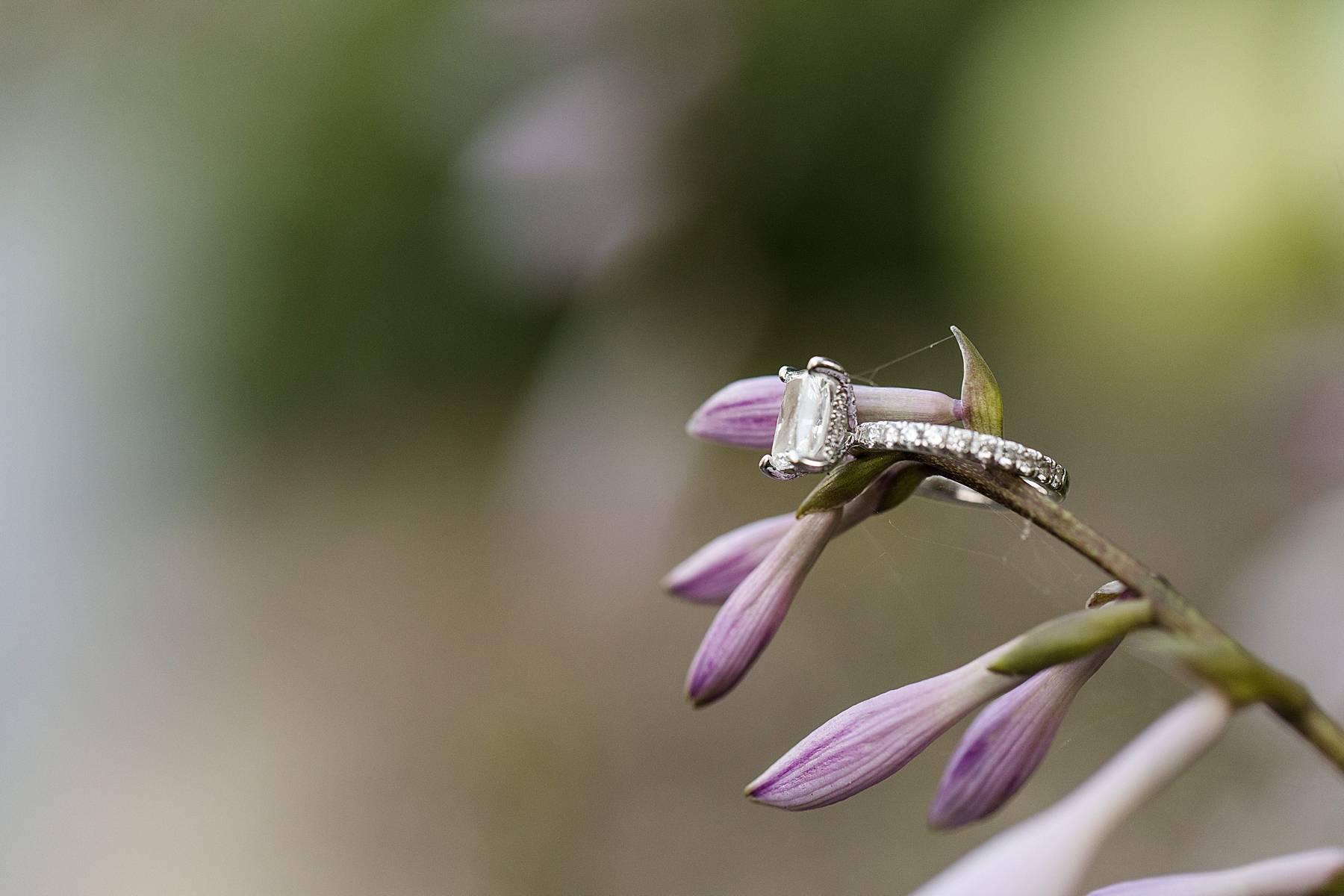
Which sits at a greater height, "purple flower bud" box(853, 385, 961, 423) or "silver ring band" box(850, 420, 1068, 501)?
"purple flower bud" box(853, 385, 961, 423)

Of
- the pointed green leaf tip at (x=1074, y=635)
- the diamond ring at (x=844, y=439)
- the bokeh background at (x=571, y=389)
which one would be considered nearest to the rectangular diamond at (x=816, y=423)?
the diamond ring at (x=844, y=439)

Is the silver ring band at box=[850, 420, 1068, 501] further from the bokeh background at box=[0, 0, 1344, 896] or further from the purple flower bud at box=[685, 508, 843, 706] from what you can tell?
the bokeh background at box=[0, 0, 1344, 896]

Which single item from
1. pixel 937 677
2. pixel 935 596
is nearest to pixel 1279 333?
pixel 935 596

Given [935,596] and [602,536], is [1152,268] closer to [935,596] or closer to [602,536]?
[935,596]

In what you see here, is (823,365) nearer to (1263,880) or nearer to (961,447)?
(961,447)

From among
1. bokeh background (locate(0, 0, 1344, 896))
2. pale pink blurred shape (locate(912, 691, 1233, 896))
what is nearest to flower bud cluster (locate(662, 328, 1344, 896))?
pale pink blurred shape (locate(912, 691, 1233, 896))

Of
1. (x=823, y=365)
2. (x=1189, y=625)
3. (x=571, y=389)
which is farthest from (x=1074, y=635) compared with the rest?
(x=571, y=389)

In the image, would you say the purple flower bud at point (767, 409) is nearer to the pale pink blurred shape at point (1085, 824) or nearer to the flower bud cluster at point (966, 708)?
the flower bud cluster at point (966, 708)
